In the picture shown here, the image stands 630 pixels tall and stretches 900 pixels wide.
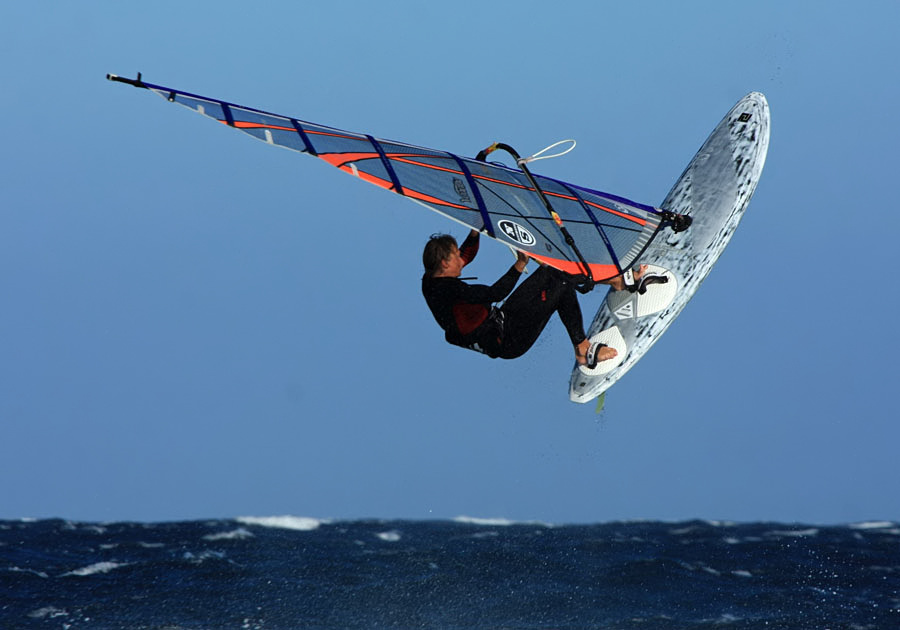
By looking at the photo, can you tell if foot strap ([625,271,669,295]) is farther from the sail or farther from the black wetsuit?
the black wetsuit

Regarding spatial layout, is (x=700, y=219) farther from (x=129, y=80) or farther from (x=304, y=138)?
(x=129, y=80)

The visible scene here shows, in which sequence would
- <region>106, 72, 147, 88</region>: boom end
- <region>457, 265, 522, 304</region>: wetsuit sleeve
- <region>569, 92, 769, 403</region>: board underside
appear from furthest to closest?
<region>569, 92, 769, 403</region>: board underside
<region>457, 265, 522, 304</region>: wetsuit sleeve
<region>106, 72, 147, 88</region>: boom end

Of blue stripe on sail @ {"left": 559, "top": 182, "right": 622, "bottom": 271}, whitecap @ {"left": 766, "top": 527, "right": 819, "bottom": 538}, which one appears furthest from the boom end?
whitecap @ {"left": 766, "top": 527, "right": 819, "bottom": 538}

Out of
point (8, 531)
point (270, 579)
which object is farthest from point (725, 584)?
point (8, 531)

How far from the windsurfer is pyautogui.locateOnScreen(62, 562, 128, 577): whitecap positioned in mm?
Answer: 6693

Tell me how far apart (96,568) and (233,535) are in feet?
5.96

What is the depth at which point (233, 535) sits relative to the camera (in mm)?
10859

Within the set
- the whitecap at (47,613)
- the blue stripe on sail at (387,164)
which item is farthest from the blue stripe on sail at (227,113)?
the whitecap at (47,613)

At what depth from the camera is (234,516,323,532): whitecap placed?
11.1 meters

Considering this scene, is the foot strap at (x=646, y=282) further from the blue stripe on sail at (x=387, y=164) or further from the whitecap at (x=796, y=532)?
the whitecap at (x=796, y=532)

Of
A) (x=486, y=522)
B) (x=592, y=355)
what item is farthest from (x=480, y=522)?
(x=592, y=355)

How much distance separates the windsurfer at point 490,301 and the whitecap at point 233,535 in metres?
7.52

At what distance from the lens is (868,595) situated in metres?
8.77

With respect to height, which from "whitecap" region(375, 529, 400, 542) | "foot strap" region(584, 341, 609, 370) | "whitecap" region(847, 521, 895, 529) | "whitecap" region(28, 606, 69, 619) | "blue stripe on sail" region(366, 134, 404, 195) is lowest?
"whitecap" region(28, 606, 69, 619)
